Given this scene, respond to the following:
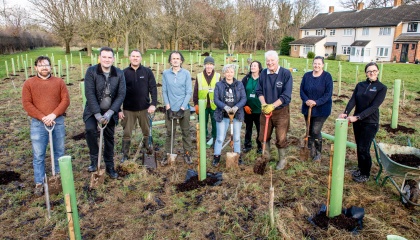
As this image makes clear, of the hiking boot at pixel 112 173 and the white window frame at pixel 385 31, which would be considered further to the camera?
the white window frame at pixel 385 31

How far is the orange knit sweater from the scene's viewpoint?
143 inches

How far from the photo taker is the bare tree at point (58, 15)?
26.5 metres

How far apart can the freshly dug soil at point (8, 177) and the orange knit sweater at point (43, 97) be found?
1202mm

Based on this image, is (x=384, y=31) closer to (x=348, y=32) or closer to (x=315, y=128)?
(x=348, y=32)

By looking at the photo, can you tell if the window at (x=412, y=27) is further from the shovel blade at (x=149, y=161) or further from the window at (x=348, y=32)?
the shovel blade at (x=149, y=161)

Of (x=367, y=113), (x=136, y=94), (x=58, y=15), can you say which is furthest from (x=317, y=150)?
(x=58, y=15)

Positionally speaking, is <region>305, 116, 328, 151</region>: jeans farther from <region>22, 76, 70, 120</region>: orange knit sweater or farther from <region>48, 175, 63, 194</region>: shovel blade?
<region>48, 175, 63, 194</region>: shovel blade

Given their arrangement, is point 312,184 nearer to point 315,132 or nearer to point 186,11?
point 315,132

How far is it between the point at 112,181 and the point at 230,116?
6.43ft

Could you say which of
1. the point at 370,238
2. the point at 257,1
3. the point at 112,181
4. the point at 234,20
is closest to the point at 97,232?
the point at 112,181

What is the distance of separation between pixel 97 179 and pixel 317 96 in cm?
351

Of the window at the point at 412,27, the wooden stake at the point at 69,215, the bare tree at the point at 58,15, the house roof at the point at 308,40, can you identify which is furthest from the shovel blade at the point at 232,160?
the house roof at the point at 308,40

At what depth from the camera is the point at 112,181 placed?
166 inches

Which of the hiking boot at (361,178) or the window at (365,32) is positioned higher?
the window at (365,32)
